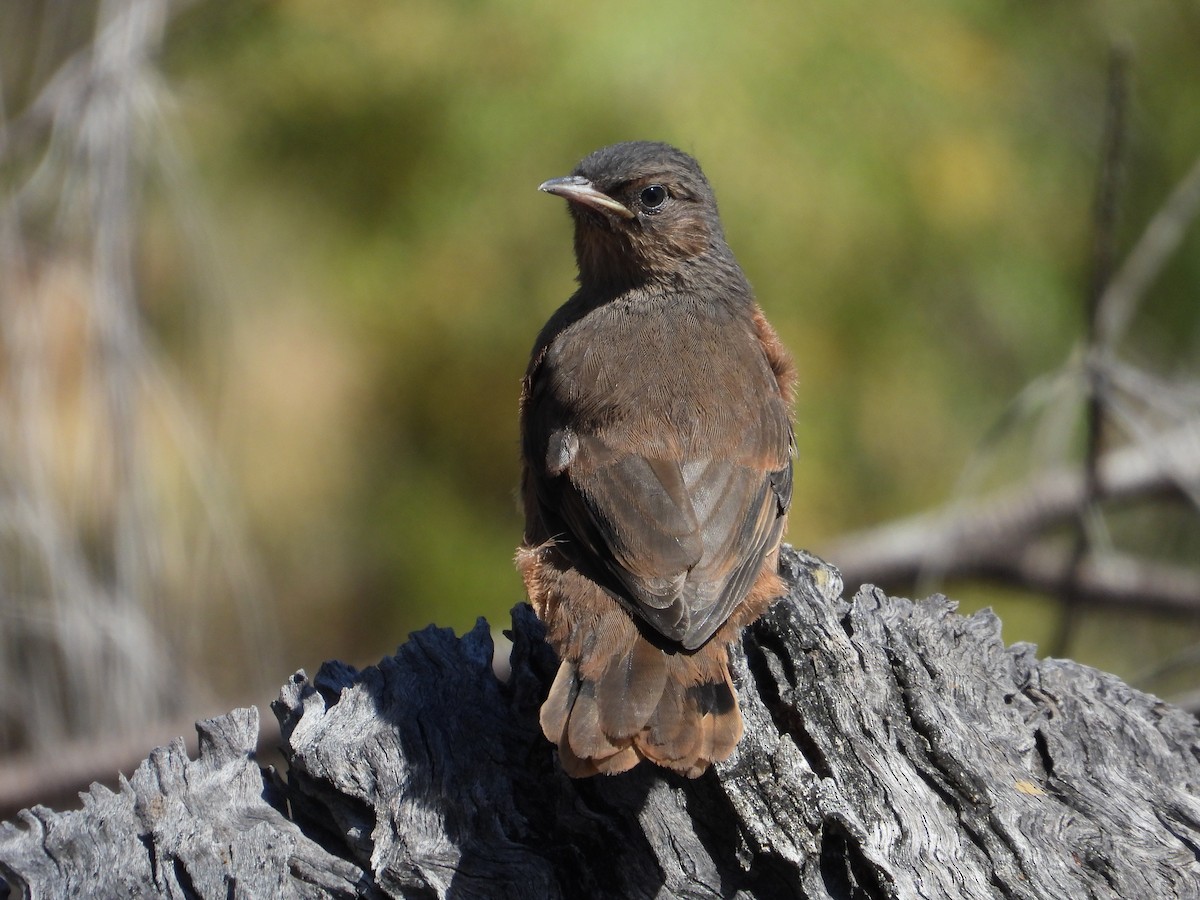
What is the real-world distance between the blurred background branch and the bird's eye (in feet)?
4.75

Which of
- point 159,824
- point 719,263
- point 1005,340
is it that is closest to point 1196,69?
point 1005,340

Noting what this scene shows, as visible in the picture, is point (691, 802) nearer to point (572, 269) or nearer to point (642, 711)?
point (642, 711)

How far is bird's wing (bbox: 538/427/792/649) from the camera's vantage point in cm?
317

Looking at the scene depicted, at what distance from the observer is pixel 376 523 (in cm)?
621

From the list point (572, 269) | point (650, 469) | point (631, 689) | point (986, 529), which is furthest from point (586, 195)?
point (986, 529)

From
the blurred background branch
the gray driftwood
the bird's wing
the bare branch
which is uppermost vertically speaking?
the blurred background branch

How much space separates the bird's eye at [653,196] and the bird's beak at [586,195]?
0.09 m

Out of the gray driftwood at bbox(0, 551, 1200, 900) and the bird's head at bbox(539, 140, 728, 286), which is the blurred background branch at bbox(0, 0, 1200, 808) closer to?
the bird's head at bbox(539, 140, 728, 286)

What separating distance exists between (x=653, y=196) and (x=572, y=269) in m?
1.61

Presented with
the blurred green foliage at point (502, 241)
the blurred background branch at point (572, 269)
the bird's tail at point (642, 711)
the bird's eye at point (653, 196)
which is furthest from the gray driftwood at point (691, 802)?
the blurred green foliage at point (502, 241)

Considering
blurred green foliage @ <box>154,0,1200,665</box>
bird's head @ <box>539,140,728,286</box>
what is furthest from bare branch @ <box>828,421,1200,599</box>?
bird's head @ <box>539,140,728,286</box>

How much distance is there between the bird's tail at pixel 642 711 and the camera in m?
2.81

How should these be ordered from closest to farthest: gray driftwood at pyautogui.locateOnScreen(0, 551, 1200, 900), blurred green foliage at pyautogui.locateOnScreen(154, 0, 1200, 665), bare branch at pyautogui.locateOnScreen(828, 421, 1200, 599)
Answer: gray driftwood at pyautogui.locateOnScreen(0, 551, 1200, 900) → bare branch at pyautogui.locateOnScreen(828, 421, 1200, 599) → blurred green foliage at pyautogui.locateOnScreen(154, 0, 1200, 665)

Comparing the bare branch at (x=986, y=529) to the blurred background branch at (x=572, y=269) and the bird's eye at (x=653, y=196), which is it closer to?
the blurred background branch at (x=572, y=269)
